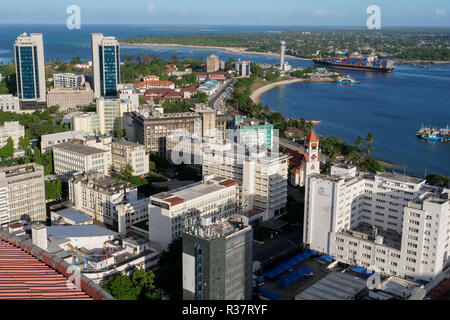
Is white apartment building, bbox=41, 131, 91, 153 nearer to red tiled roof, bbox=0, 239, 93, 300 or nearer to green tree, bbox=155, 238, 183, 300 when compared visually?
green tree, bbox=155, 238, 183, 300

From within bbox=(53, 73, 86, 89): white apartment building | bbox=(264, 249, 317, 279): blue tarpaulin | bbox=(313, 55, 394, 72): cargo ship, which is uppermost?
bbox=(313, 55, 394, 72): cargo ship

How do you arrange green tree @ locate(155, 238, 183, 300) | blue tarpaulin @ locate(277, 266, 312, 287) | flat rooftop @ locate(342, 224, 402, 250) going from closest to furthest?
1. green tree @ locate(155, 238, 183, 300)
2. blue tarpaulin @ locate(277, 266, 312, 287)
3. flat rooftop @ locate(342, 224, 402, 250)

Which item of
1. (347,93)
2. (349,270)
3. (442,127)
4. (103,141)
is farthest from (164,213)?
(347,93)

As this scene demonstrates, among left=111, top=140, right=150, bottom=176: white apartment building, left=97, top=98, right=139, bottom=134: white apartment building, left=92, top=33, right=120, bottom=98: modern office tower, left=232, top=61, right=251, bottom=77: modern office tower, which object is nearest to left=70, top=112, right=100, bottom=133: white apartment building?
left=97, top=98, right=139, bottom=134: white apartment building

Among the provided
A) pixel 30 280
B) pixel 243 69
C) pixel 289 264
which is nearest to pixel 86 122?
pixel 289 264

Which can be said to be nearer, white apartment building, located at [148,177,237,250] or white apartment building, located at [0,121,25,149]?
white apartment building, located at [148,177,237,250]

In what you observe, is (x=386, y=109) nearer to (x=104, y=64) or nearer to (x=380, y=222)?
(x=104, y=64)

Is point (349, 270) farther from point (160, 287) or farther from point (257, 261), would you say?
point (160, 287)
